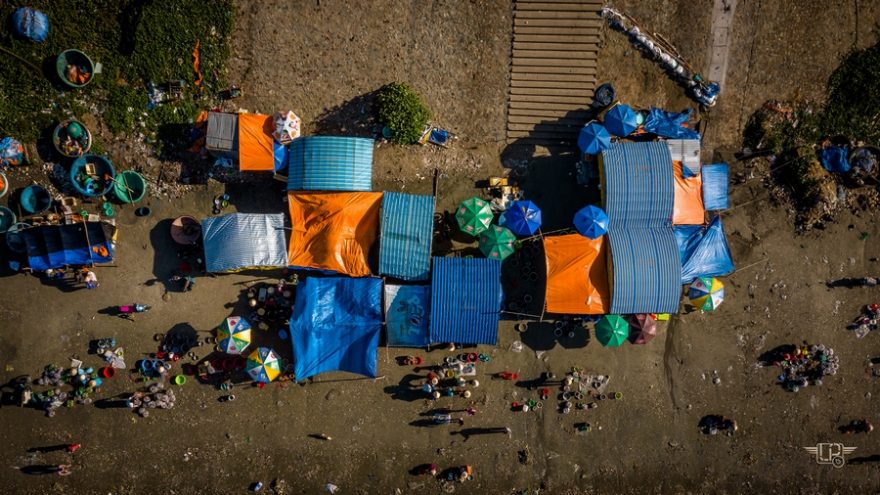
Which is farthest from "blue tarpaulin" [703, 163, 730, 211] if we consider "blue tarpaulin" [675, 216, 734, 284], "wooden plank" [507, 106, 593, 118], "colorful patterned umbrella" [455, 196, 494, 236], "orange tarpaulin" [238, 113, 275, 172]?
"orange tarpaulin" [238, 113, 275, 172]

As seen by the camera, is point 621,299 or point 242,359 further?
point 242,359

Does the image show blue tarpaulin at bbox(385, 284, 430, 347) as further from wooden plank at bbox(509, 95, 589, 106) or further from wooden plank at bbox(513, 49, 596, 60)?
wooden plank at bbox(513, 49, 596, 60)

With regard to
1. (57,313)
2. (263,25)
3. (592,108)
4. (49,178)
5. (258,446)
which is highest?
(263,25)

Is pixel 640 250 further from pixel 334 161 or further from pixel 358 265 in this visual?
pixel 334 161

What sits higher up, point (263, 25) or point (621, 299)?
point (263, 25)

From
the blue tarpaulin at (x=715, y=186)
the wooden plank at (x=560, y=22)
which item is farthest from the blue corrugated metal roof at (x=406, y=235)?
the blue tarpaulin at (x=715, y=186)

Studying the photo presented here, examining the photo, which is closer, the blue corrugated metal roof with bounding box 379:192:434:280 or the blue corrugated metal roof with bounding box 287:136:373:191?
the blue corrugated metal roof with bounding box 287:136:373:191

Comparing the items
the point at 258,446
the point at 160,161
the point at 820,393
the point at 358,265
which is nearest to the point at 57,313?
the point at 160,161
